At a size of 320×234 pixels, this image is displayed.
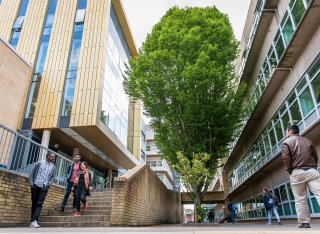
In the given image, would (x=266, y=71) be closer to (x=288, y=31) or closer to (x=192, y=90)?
(x=288, y=31)

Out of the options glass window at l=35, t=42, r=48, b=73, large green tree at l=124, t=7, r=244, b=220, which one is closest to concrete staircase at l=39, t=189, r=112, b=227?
large green tree at l=124, t=7, r=244, b=220

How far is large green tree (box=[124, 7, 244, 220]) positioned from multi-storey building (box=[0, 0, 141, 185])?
5.21 metres

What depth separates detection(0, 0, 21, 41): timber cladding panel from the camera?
21.3 metres

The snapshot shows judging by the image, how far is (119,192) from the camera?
747 cm

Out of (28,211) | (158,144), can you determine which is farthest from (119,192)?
(158,144)

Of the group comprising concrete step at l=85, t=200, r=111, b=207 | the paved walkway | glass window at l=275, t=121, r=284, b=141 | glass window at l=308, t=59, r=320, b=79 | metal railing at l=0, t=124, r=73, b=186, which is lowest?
the paved walkway

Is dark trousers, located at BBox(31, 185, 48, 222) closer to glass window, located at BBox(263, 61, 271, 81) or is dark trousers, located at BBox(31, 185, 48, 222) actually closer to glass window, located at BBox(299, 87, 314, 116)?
glass window, located at BBox(299, 87, 314, 116)

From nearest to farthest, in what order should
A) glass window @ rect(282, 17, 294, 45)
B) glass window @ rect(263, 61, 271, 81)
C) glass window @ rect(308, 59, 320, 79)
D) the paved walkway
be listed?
the paved walkway
glass window @ rect(308, 59, 320, 79)
glass window @ rect(282, 17, 294, 45)
glass window @ rect(263, 61, 271, 81)

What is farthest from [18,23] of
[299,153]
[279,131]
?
[299,153]

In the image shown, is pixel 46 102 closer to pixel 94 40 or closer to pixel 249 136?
pixel 94 40

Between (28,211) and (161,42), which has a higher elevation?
(161,42)

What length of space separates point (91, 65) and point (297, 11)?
13627 millimetres

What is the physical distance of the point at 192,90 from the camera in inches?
479

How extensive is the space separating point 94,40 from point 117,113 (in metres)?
6.67
